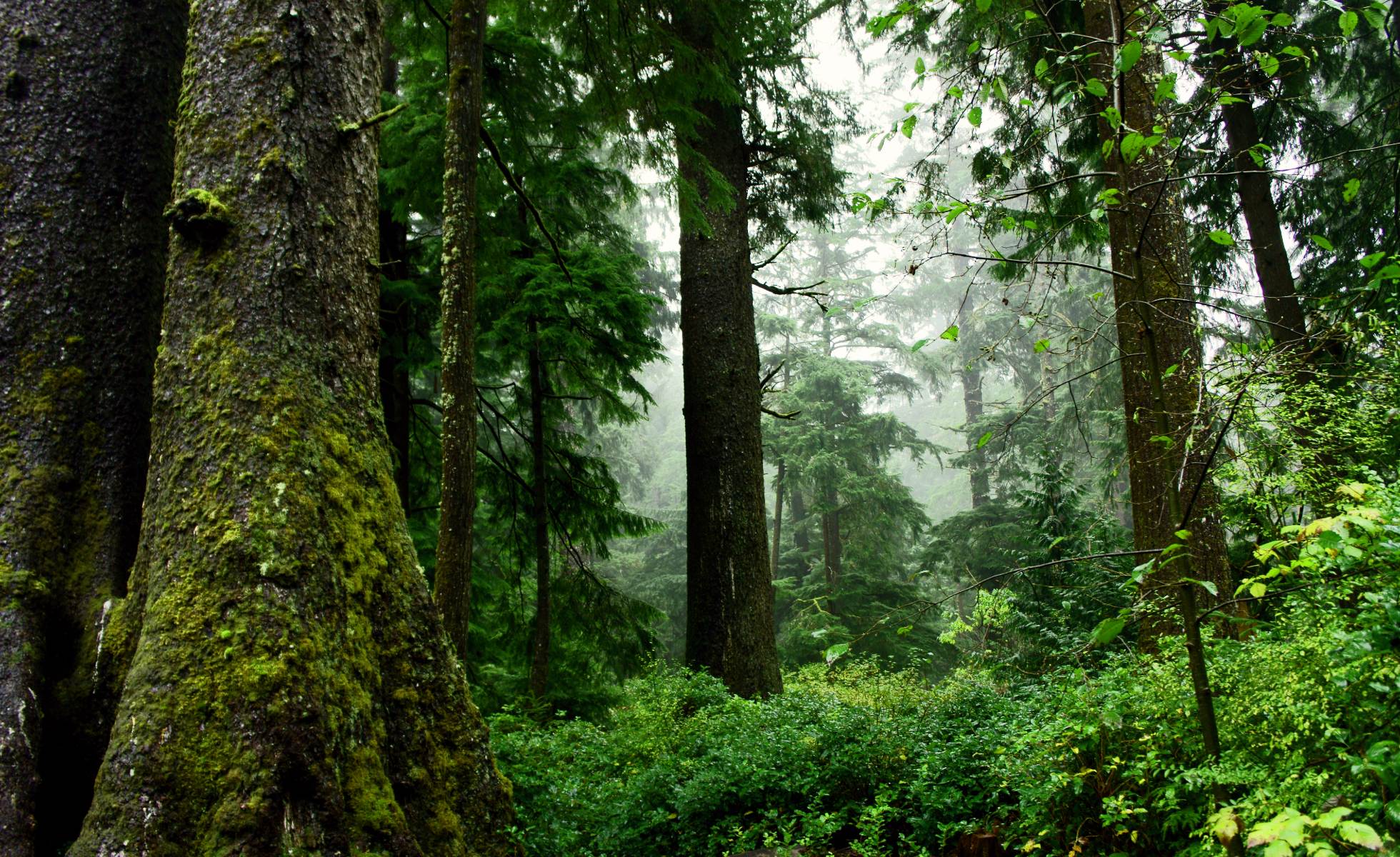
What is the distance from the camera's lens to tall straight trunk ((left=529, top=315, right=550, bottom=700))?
7.24 metres

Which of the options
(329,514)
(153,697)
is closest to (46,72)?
(329,514)

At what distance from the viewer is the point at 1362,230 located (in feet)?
27.2

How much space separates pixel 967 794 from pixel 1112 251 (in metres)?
4.07

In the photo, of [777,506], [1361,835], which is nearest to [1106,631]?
[1361,835]

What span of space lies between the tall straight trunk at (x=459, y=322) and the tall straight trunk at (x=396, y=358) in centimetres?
305

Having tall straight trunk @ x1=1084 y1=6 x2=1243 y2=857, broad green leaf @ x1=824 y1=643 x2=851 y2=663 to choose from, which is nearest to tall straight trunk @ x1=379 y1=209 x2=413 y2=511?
broad green leaf @ x1=824 y1=643 x2=851 y2=663

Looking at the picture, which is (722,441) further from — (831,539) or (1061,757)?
(831,539)

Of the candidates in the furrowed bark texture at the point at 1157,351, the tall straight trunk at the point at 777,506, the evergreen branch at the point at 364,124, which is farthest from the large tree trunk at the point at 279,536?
the tall straight trunk at the point at 777,506

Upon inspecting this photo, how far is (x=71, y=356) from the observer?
9.82 ft

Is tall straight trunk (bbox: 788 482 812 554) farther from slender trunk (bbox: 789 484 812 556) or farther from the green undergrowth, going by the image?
the green undergrowth

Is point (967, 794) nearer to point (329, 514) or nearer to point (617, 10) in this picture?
point (329, 514)

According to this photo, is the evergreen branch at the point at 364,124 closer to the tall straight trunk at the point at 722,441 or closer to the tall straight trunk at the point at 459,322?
the tall straight trunk at the point at 459,322

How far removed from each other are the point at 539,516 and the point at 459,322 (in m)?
3.62

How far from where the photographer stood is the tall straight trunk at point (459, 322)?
13.4 ft
